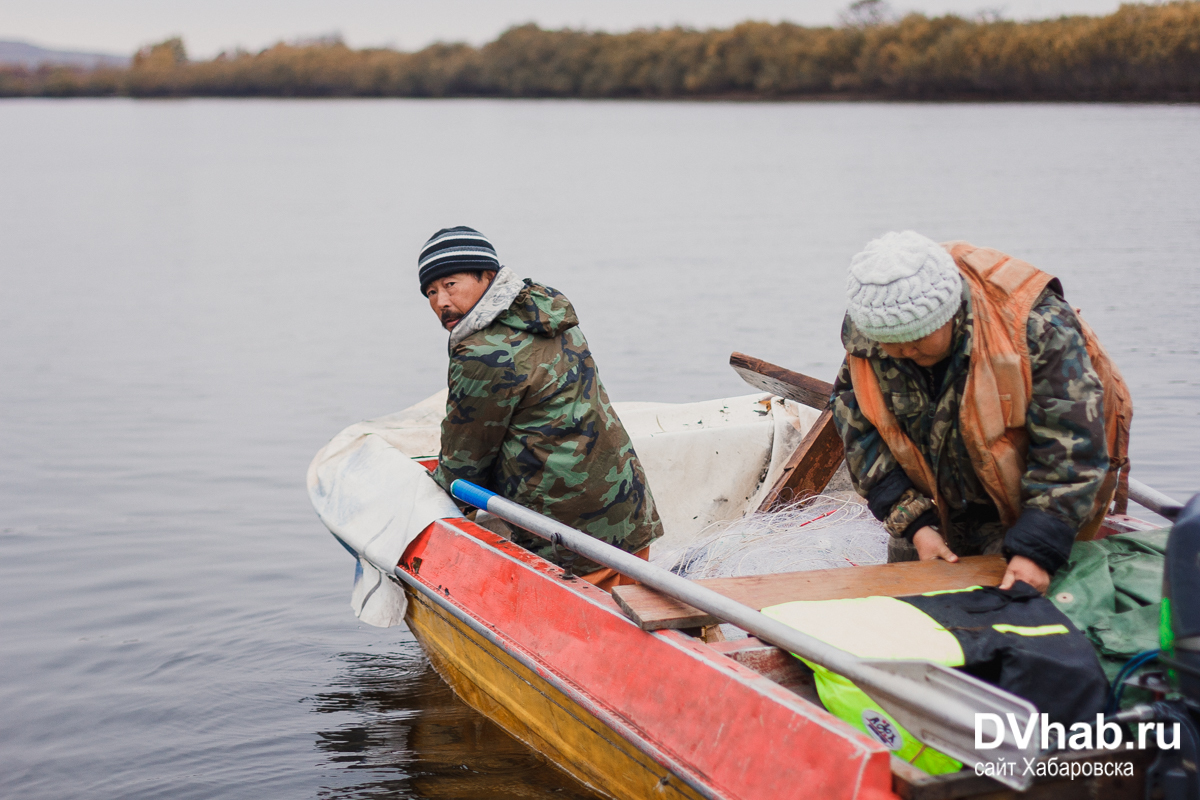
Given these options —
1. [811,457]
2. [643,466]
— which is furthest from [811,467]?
[643,466]

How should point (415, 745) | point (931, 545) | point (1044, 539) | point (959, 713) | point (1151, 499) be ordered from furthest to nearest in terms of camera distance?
point (415, 745) → point (1151, 499) → point (931, 545) → point (1044, 539) → point (959, 713)

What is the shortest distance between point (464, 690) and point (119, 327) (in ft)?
35.6

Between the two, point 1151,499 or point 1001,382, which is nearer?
point 1001,382

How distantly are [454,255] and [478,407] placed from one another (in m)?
0.52

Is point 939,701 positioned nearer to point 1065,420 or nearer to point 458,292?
point 1065,420

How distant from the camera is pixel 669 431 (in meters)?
5.26

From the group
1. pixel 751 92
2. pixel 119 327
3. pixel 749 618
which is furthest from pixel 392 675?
pixel 751 92

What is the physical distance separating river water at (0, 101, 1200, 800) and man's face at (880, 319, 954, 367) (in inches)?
73.1

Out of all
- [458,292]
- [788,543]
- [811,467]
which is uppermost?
[458,292]

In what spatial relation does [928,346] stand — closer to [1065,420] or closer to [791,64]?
[1065,420]

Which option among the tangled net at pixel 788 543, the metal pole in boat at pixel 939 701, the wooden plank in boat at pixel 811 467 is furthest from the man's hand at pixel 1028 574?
the wooden plank in boat at pixel 811 467

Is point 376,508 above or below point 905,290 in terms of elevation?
below

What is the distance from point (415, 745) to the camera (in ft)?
14.9

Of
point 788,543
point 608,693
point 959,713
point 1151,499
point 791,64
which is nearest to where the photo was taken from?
point 959,713
